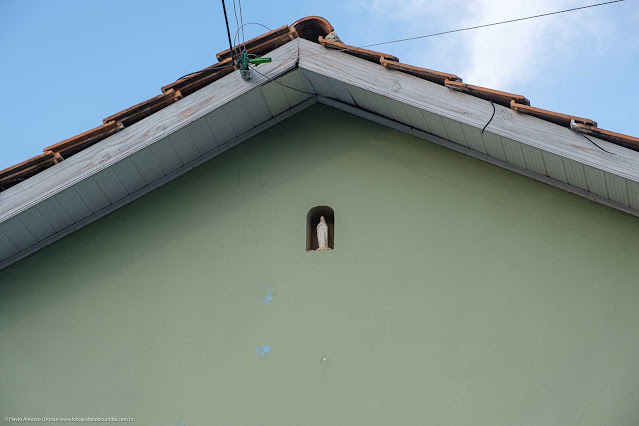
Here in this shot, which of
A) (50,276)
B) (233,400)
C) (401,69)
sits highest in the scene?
(401,69)

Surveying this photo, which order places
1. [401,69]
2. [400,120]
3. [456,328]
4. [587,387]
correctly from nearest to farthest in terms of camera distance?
[587,387], [456,328], [401,69], [400,120]

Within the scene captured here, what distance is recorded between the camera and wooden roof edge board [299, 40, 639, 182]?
4.19 m

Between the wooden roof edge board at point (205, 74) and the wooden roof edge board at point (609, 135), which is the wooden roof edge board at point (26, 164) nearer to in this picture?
the wooden roof edge board at point (205, 74)

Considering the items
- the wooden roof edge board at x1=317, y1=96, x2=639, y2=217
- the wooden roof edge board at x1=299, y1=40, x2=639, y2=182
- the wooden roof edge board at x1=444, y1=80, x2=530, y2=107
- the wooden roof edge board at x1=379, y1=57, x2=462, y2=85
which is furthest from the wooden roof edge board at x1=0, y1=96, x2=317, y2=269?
the wooden roof edge board at x1=444, y1=80, x2=530, y2=107

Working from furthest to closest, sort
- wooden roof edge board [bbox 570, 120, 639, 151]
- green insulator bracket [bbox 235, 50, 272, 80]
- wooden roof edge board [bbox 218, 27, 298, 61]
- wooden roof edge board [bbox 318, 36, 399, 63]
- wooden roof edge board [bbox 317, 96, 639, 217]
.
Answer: wooden roof edge board [bbox 218, 27, 298, 61]
wooden roof edge board [bbox 318, 36, 399, 63]
green insulator bracket [bbox 235, 50, 272, 80]
wooden roof edge board [bbox 317, 96, 639, 217]
wooden roof edge board [bbox 570, 120, 639, 151]

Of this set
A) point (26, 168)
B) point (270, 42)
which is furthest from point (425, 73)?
point (26, 168)

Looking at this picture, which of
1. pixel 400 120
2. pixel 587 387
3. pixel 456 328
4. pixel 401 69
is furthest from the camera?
pixel 400 120

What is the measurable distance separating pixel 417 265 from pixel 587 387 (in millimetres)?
1176

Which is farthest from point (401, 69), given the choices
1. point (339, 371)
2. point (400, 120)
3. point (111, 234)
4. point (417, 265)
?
point (111, 234)

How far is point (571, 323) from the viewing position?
14.0 feet

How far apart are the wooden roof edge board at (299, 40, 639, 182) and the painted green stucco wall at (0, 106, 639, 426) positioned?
0.51 m

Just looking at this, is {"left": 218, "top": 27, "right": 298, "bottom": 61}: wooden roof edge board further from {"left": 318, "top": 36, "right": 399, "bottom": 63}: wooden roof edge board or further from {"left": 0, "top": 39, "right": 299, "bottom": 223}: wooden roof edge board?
{"left": 318, "top": 36, "right": 399, "bottom": 63}: wooden roof edge board

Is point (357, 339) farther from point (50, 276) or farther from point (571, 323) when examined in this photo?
point (50, 276)

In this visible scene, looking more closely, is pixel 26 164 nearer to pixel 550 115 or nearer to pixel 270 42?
pixel 270 42
